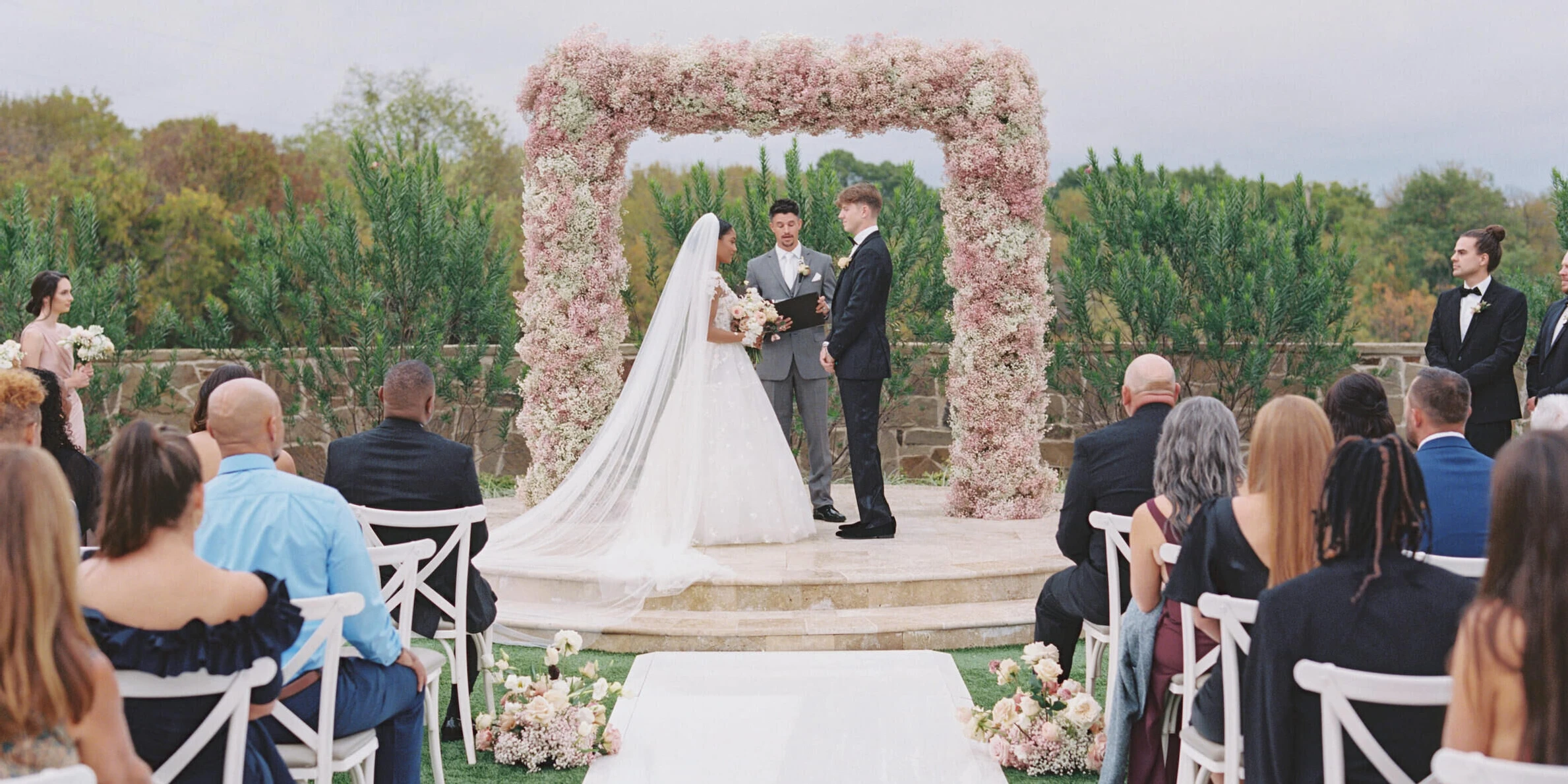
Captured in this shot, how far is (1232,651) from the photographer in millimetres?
2963

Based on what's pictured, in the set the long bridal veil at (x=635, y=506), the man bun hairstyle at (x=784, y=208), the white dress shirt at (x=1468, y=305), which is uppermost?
the man bun hairstyle at (x=784, y=208)

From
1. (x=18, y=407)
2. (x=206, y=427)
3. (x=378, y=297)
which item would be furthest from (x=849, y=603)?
(x=378, y=297)

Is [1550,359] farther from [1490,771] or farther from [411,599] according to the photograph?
[411,599]

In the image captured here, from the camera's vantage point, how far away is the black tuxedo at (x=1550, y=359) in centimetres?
670

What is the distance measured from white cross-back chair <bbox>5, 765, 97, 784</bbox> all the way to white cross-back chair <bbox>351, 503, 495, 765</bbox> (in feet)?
7.18

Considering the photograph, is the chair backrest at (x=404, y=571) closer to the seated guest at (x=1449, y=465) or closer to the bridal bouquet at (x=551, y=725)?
the bridal bouquet at (x=551, y=725)

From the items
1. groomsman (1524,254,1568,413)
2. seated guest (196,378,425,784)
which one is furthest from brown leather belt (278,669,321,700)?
groomsman (1524,254,1568,413)

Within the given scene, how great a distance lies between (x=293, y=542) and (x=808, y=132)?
5.64 metres

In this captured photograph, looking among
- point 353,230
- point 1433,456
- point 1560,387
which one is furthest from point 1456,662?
point 353,230

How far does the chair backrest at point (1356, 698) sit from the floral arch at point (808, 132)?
232 inches

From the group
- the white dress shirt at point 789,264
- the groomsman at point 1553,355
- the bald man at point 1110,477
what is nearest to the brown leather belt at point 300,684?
the bald man at point 1110,477

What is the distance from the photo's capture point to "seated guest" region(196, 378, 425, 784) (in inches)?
123

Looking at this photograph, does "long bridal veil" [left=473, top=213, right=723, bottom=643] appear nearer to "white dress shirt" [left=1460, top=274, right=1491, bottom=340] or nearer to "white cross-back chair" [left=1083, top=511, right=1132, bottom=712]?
"white cross-back chair" [left=1083, top=511, right=1132, bottom=712]

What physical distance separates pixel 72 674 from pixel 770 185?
31.0ft
